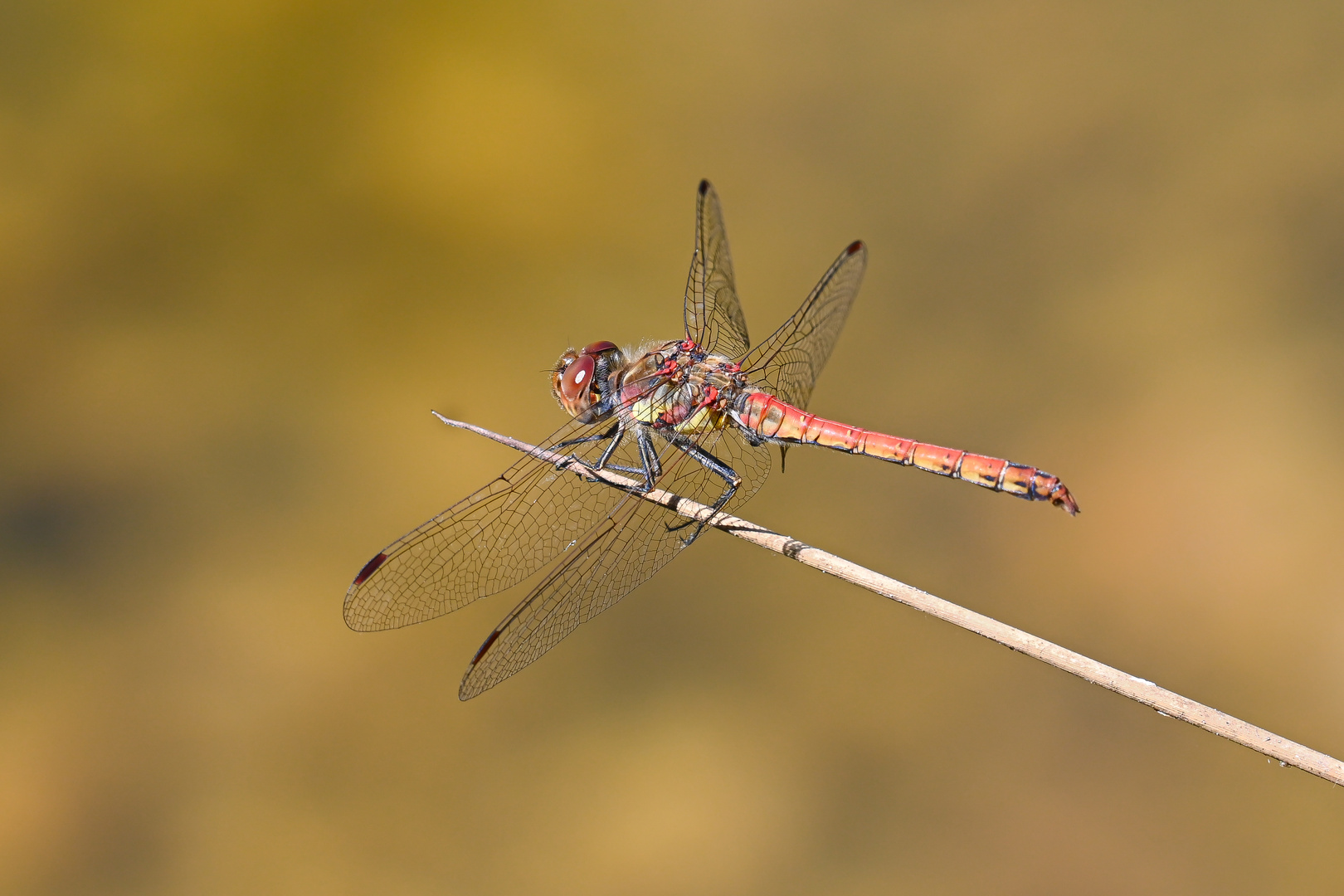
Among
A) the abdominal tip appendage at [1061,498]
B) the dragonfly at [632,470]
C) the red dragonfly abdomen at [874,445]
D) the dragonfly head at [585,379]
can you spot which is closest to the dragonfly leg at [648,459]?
the dragonfly at [632,470]

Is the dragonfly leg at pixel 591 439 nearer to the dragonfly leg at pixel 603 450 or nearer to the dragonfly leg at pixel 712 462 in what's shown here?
the dragonfly leg at pixel 603 450

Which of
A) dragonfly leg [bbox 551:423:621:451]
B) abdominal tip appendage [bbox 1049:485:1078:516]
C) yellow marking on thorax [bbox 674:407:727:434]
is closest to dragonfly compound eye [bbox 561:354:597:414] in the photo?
dragonfly leg [bbox 551:423:621:451]

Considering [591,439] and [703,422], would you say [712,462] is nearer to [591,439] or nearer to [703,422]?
[703,422]

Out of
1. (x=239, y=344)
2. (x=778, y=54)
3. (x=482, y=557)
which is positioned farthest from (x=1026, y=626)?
(x=239, y=344)

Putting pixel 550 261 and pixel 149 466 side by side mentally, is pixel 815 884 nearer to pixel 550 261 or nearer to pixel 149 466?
pixel 550 261

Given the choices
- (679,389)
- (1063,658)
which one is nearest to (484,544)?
(679,389)

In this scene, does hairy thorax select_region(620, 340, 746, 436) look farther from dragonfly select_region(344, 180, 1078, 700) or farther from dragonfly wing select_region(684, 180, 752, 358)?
dragonfly wing select_region(684, 180, 752, 358)

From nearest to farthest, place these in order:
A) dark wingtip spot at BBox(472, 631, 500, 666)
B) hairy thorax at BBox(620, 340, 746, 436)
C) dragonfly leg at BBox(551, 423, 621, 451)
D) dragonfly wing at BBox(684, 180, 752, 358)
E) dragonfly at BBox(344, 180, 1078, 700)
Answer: dark wingtip spot at BBox(472, 631, 500, 666) < dragonfly at BBox(344, 180, 1078, 700) < dragonfly leg at BBox(551, 423, 621, 451) < hairy thorax at BBox(620, 340, 746, 436) < dragonfly wing at BBox(684, 180, 752, 358)
